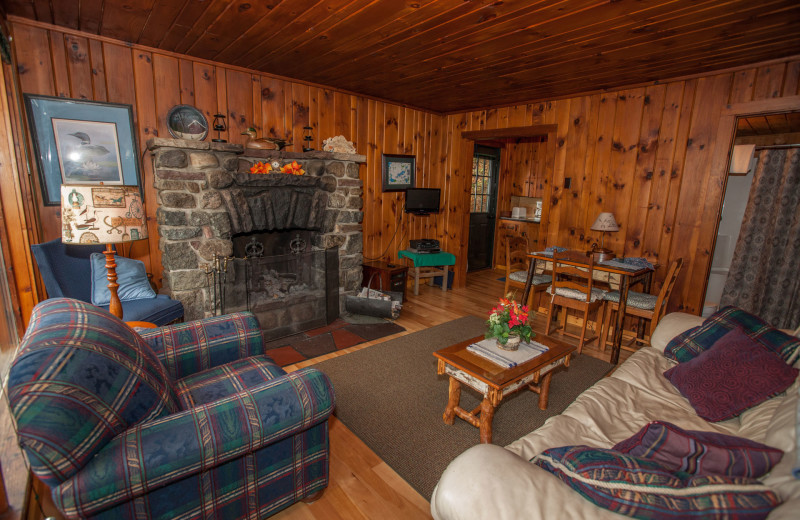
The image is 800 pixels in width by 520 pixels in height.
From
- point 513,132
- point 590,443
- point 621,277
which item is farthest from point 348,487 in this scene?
point 513,132

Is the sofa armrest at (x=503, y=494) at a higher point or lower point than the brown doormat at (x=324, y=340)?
higher

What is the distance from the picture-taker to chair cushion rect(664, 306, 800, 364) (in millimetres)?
1754

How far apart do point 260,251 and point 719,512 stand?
11.6 feet

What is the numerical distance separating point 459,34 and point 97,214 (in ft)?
7.70

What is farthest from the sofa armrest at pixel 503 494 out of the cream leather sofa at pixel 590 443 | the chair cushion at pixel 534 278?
the chair cushion at pixel 534 278

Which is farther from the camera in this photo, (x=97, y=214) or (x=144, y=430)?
(x=97, y=214)

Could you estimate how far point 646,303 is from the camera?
3.22 metres

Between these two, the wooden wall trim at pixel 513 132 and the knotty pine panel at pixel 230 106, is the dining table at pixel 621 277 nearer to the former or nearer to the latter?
the wooden wall trim at pixel 513 132

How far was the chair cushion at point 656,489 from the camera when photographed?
0.79 meters

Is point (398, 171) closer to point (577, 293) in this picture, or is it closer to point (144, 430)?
point (577, 293)

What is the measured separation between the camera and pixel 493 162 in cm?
660

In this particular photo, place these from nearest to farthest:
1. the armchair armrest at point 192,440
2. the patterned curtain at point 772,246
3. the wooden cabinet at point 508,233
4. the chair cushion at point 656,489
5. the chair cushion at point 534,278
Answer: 1. the chair cushion at point 656,489
2. the armchair armrest at point 192,440
3. the patterned curtain at point 772,246
4. the chair cushion at point 534,278
5. the wooden cabinet at point 508,233

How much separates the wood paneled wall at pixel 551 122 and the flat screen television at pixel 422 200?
16cm

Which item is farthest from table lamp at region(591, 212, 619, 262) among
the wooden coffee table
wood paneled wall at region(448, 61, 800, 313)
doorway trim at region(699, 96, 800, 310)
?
the wooden coffee table
